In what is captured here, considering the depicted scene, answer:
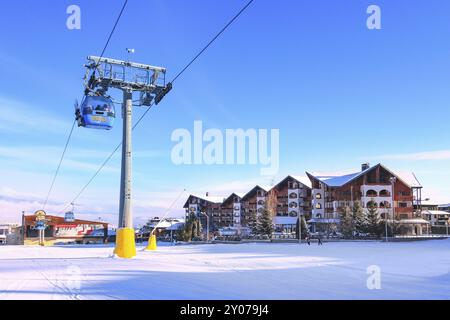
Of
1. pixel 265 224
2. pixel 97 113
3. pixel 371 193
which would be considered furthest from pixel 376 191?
pixel 97 113

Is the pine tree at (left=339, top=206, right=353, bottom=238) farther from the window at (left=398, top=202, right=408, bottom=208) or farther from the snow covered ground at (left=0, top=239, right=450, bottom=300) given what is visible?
the snow covered ground at (left=0, top=239, right=450, bottom=300)

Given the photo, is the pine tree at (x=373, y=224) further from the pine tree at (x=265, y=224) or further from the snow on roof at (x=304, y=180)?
the snow on roof at (x=304, y=180)

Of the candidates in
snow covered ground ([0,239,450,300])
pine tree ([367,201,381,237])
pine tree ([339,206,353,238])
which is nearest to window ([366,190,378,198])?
pine tree ([339,206,353,238])

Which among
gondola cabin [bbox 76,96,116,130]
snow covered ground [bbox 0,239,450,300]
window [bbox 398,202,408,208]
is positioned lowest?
snow covered ground [bbox 0,239,450,300]

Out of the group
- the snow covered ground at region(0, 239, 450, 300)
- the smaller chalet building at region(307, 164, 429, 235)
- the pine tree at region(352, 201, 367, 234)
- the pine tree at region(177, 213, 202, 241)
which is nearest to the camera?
the snow covered ground at region(0, 239, 450, 300)

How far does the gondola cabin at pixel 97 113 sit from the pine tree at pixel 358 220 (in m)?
40.2

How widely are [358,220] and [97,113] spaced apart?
41.3 meters

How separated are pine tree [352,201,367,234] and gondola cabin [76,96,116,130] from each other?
40.2 meters

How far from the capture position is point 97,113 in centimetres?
2331

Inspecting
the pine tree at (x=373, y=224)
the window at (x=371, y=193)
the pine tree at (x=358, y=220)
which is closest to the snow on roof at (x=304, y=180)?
the window at (x=371, y=193)

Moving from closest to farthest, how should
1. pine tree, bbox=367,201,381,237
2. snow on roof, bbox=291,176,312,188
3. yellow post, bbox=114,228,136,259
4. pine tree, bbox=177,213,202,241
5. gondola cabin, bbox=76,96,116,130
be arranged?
yellow post, bbox=114,228,136,259
gondola cabin, bbox=76,96,116,130
pine tree, bbox=367,201,381,237
pine tree, bbox=177,213,202,241
snow on roof, bbox=291,176,312,188

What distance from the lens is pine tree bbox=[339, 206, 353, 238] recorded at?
2239 inches

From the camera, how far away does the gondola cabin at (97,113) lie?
2320 cm
